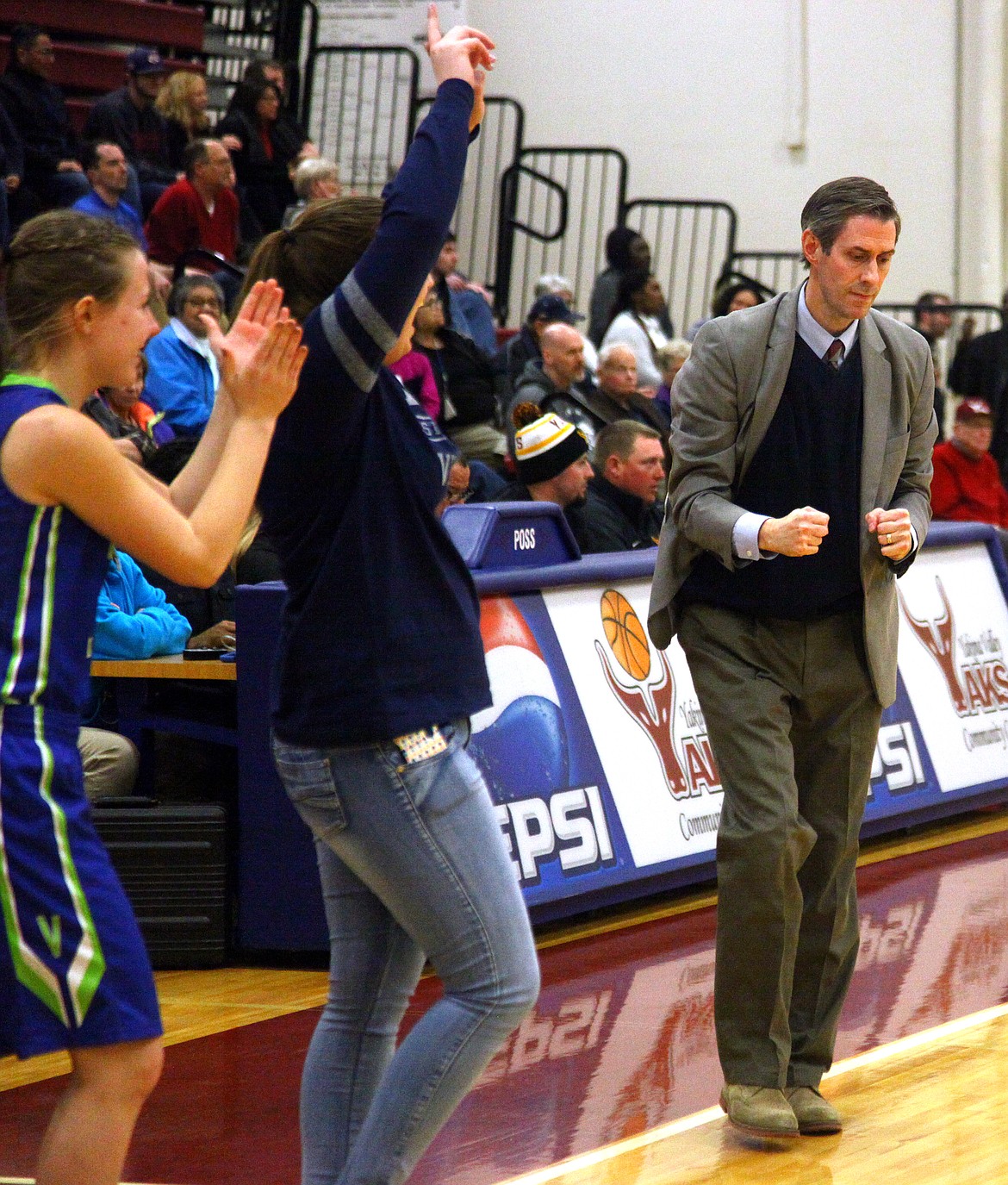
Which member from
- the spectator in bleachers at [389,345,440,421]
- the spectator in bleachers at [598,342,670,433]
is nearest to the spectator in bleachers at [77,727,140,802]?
the spectator in bleachers at [389,345,440,421]

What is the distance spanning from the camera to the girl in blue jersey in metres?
2.54

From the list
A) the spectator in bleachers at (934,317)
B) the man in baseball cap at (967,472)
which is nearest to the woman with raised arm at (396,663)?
the man in baseball cap at (967,472)

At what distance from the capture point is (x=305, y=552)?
2.73 m

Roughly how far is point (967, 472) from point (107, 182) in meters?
5.24

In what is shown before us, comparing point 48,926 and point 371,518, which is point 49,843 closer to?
point 48,926

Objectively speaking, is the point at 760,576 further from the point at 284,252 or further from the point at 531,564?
the point at 531,564

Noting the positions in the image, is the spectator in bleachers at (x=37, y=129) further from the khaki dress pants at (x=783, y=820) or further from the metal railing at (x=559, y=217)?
the khaki dress pants at (x=783, y=820)

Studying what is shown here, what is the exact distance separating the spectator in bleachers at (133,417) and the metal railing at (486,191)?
7605 mm

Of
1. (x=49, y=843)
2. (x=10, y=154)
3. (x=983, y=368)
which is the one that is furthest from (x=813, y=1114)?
(x=983, y=368)

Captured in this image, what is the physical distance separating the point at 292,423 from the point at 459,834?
2.05 feet

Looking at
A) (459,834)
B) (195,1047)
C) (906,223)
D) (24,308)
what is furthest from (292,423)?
(906,223)

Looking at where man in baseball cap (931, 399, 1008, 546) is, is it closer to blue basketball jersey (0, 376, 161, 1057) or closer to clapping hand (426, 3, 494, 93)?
clapping hand (426, 3, 494, 93)

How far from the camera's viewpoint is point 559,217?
51.1 ft

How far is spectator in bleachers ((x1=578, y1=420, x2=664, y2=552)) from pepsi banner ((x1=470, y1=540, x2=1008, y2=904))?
3.37ft
